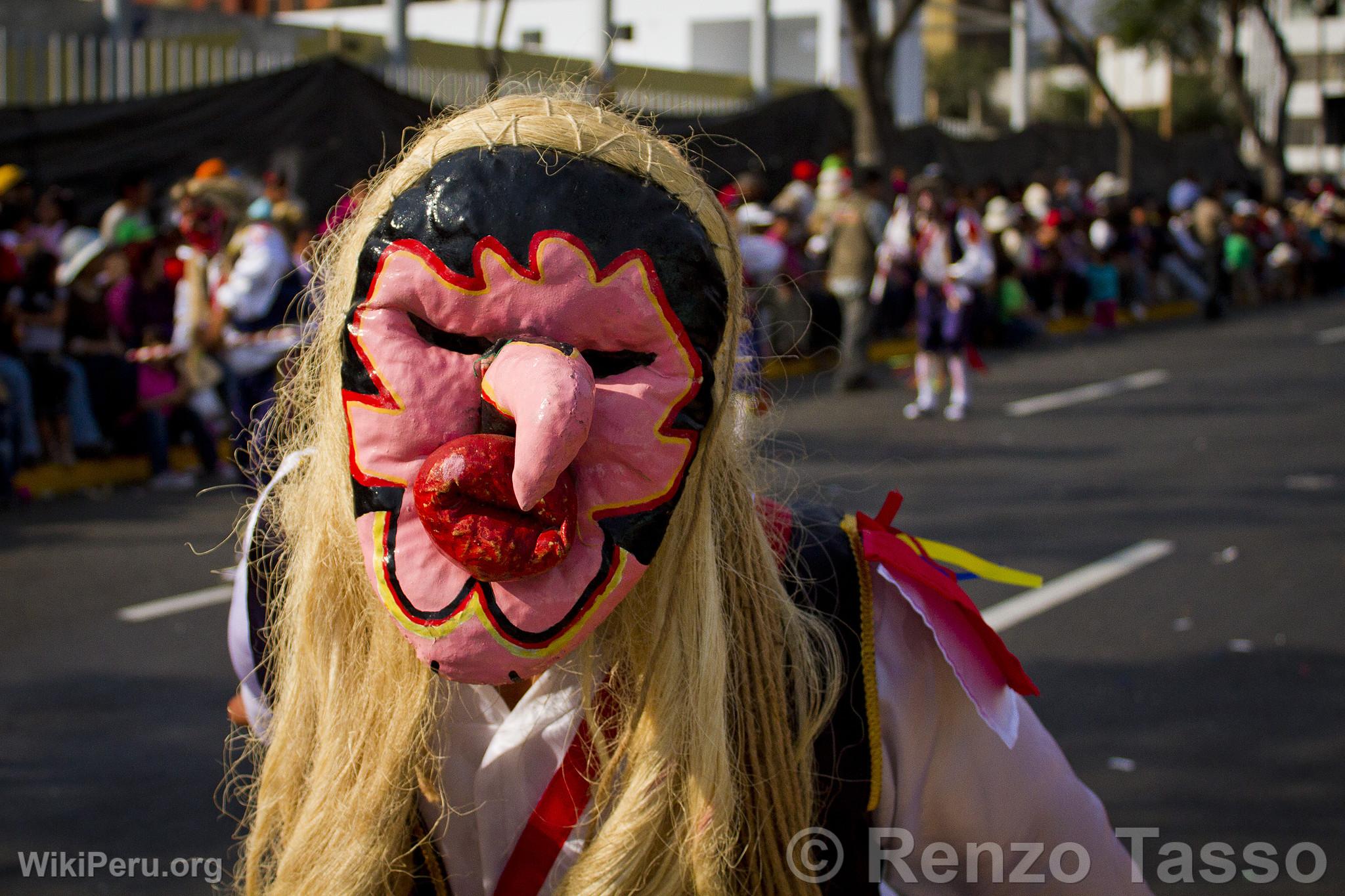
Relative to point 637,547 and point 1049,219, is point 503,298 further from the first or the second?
point 1049,219

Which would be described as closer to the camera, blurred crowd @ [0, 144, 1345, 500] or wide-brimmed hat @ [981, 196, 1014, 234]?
blurred crowd @ [0, 144, 1345, 500]

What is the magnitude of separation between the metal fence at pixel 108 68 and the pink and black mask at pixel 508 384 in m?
9.42

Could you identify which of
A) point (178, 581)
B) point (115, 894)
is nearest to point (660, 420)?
point (115, 894)

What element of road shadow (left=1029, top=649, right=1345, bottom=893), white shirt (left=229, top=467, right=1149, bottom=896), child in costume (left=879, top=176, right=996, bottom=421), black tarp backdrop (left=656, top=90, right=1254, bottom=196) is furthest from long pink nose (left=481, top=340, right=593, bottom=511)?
child in costume (left=879, top=176, right=996, bottom=421)

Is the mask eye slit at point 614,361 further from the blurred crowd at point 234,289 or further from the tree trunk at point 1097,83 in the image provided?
the tree trunk at point 1097,83

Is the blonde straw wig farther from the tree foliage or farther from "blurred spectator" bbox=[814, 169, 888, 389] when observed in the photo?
the tree foliage

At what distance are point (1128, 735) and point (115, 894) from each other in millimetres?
3047

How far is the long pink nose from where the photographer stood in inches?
45.3

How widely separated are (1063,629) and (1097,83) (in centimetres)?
1949

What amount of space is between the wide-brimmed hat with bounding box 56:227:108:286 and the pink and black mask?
8.02 meters

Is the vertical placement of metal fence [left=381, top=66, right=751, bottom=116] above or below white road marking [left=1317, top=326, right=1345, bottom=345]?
above
